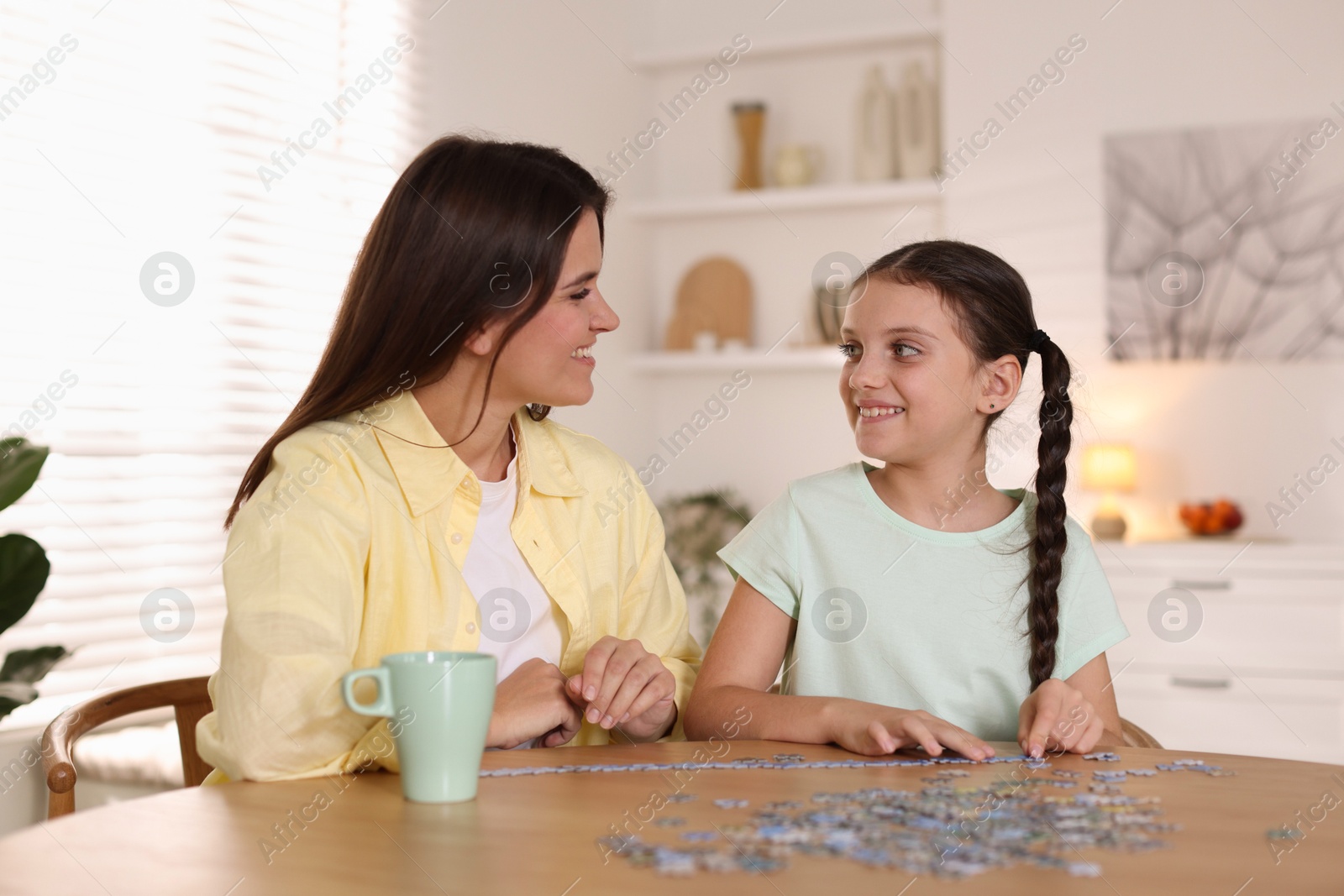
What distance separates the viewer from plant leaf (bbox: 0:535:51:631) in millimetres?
1832

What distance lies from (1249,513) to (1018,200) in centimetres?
148

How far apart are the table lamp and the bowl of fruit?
0.23 metres

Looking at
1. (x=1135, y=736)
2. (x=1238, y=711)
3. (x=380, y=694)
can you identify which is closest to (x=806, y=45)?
(x=1238, y=711)

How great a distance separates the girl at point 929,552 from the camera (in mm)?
1624

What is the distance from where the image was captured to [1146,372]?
15.2 ft

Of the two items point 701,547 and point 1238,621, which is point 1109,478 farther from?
point 701,547

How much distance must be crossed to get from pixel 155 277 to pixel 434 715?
2118 millimetres

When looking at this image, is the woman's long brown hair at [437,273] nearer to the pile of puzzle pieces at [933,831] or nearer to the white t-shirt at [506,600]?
the white t-shirt at [506,600]

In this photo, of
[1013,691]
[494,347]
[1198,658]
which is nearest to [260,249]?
[494,347]

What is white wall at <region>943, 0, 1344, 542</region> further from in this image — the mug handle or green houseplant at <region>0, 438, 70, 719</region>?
the mug handle

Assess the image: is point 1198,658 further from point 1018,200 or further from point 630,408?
point 630,408

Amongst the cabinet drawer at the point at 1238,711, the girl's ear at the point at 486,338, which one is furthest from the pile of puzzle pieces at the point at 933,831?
the cabinet drawer at the point at 1238,711

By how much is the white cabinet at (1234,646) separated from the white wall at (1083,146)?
1.87ft

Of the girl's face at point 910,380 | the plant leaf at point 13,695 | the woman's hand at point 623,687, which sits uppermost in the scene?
the girl's face at point 910,380
